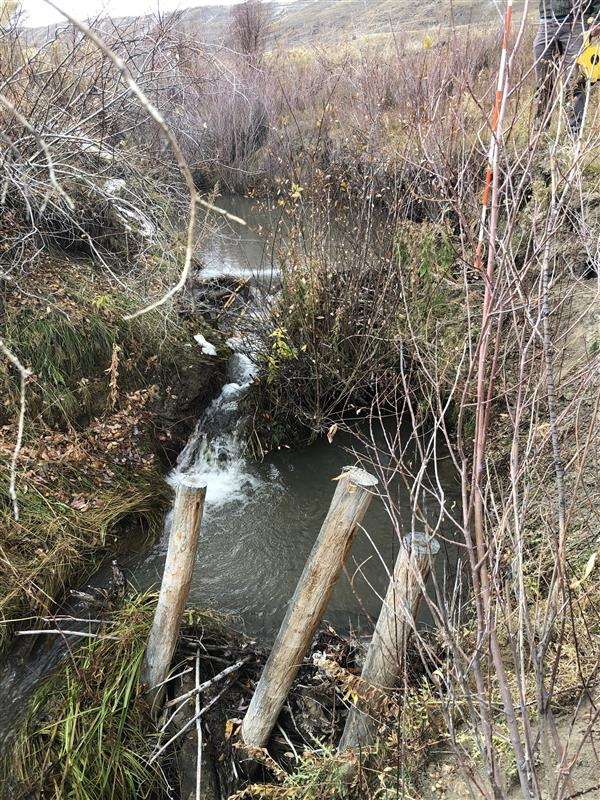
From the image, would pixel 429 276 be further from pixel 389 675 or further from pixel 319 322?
pixel 389 675

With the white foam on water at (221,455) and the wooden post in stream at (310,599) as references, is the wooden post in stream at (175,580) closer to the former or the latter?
the wooden post in stream at (310,599)

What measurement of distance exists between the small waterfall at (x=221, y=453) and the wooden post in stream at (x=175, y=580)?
180 cm

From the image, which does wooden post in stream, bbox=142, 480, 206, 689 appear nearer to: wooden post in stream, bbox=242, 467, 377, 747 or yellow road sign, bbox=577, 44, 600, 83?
wooden post in stream, bbox=242, 467, 377, 747

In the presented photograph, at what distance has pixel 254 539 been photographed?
401cm

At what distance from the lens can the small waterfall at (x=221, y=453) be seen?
4430 millimetres

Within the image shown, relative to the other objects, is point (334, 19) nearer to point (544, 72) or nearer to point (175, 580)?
point (544, 72)

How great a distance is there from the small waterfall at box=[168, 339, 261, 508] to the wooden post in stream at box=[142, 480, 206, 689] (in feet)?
5.91

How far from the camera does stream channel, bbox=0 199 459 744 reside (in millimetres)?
3271

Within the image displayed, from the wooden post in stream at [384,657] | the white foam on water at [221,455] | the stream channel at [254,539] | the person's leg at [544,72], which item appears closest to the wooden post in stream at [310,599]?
the wooden post in stream at [384,657]

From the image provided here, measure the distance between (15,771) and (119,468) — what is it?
185 cm

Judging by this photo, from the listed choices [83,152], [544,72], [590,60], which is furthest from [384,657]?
[544,72]

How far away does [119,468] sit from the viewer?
12.6 feet

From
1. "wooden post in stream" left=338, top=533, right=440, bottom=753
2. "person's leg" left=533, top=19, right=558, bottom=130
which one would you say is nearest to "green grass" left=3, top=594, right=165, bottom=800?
"wooden post in stream" left=338, top=533, right=440, bottom=753

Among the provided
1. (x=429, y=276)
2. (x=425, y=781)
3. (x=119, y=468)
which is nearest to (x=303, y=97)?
(x=429, y=276)
